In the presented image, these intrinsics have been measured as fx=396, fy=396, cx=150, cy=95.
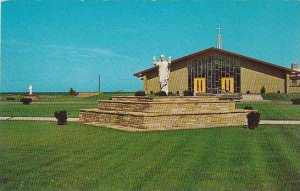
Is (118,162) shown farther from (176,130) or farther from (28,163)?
(176,130)

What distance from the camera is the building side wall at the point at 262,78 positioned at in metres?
41.3

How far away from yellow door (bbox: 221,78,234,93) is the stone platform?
22.9 meters

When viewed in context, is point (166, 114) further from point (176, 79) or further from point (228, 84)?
point (176, 79)

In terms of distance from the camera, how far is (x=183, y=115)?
16.8 meters

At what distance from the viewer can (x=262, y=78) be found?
136ft

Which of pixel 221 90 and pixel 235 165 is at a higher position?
pixel 221 90

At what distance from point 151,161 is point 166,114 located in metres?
7.05

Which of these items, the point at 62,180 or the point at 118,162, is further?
the point at 118,162

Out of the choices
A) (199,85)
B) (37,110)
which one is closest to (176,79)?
(199,85)

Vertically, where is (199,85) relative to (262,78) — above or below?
below

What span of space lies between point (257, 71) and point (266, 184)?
1402 inches

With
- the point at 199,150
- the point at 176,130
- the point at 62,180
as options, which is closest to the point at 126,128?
the point at 176,130

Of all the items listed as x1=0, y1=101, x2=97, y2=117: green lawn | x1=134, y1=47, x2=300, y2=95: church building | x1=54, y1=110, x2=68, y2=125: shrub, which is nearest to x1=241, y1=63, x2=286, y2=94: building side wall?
x1=134, y1=47, x2=300, y2=95: church building

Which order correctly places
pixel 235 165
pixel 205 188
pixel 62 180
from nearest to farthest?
pixel 205 188, pixel 62 180, pixel 235 165
